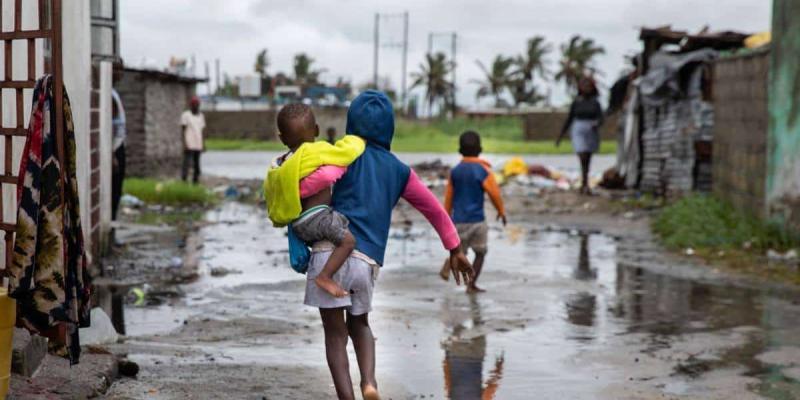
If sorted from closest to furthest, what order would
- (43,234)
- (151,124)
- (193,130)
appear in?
(43,234) → (193,130) → (151,124)

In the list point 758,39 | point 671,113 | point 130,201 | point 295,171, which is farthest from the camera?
point 671,113

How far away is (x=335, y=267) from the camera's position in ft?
17.1

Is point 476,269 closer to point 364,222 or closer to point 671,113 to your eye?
point 364,222

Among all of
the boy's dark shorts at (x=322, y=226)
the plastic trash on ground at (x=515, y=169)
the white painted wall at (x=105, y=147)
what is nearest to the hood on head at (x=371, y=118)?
the boy's dark shorts at (x=322, y=226)

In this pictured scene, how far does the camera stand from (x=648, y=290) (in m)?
10.5

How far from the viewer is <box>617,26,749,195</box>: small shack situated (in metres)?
18.5

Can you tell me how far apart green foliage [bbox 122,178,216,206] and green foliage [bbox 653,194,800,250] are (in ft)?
24.7

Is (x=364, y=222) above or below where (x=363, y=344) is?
above

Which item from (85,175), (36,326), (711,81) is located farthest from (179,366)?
(711,81)

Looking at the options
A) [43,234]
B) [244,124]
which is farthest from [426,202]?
[244,124]

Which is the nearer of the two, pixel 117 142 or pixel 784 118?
pixel 784 118

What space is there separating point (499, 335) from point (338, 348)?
113 inches

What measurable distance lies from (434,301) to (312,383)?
10.9 ft

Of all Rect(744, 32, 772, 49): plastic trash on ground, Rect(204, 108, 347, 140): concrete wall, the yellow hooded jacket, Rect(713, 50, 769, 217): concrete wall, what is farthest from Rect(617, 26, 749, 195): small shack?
Rect(204, 108, 347, 140): concrete wall
